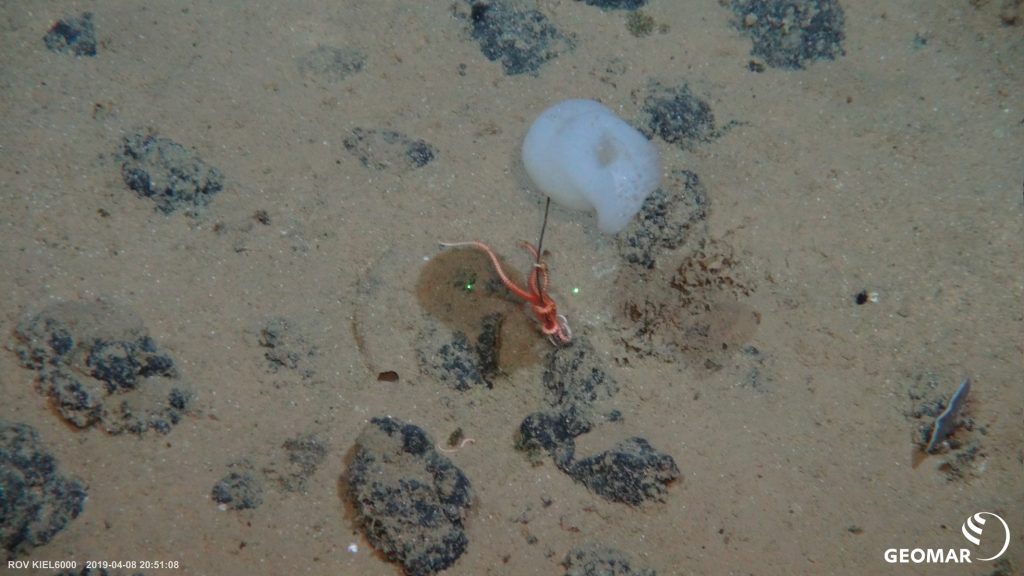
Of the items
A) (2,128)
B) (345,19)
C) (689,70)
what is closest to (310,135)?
(345,19)

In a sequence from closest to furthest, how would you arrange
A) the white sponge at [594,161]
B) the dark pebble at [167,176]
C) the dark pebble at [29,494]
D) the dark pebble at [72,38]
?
the dark pebble at [29,494]
the white sponge at [594,161]
the dark pebble at [167,176]
the dark pebble at [72,38]

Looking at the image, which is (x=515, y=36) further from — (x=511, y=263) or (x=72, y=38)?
(x=72, y=38)

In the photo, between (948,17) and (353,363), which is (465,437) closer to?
(353,363)

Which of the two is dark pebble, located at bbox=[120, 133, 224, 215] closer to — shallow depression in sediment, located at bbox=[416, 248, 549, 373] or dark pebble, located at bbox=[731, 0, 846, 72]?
shallow depression in sediment, located at bbox=[416, 248, 549, 373]

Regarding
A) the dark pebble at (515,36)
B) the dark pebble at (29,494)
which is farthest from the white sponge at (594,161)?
the dark pebble at (29,494)

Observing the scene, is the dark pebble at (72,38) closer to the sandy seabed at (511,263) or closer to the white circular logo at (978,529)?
the sandy seabed at (511,263)

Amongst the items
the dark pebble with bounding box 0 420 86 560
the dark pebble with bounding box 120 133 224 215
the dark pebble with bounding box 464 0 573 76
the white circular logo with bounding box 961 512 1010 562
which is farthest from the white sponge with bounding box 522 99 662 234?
the dark pebble with bounding box 0 420 86 560

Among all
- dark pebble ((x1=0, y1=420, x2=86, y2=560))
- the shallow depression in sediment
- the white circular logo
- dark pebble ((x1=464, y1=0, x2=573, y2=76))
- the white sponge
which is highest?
dark pebble ((x1=464, y1=0, x2=573, y2=76))

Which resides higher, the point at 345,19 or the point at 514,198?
the point at 345,19
